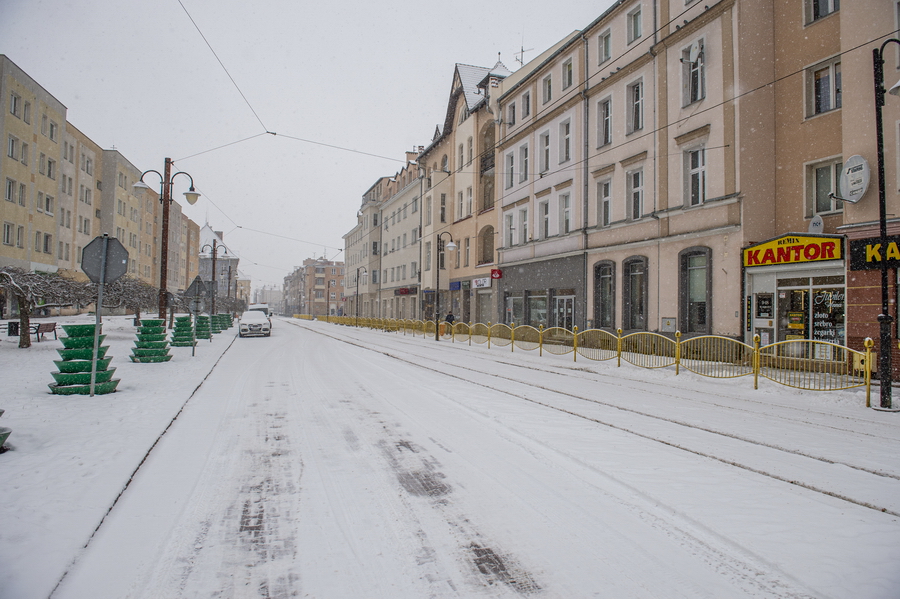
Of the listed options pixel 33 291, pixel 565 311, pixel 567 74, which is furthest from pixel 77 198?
pixel 565 311

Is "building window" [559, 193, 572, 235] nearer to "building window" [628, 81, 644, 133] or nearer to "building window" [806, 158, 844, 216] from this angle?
"building window" [628, 81, 644, 133]

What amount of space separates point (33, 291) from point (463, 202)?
25.1 metres

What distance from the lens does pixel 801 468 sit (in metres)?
5.08

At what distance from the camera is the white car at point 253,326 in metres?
28.6

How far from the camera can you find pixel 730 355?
1214 centimetres

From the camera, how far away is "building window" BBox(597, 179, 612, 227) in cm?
2081

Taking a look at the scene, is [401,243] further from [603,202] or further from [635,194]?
[635,194]

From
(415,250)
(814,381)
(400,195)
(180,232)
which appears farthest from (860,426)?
(180,232)

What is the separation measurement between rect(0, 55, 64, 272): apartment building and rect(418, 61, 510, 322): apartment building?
26.7m

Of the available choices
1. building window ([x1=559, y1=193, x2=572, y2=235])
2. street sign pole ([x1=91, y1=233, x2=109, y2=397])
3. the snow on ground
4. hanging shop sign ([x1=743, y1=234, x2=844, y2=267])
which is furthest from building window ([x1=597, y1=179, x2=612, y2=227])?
street sign pole ([x1=91, y1=233, x2=109, y2=397])

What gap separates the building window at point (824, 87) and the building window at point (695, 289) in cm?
462

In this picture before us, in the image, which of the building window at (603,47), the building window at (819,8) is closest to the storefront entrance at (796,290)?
the building window at (819,8)

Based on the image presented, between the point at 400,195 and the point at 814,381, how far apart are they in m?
42.5

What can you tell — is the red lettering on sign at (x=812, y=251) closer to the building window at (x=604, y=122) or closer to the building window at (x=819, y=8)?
the building window at (x=819, y=8)
